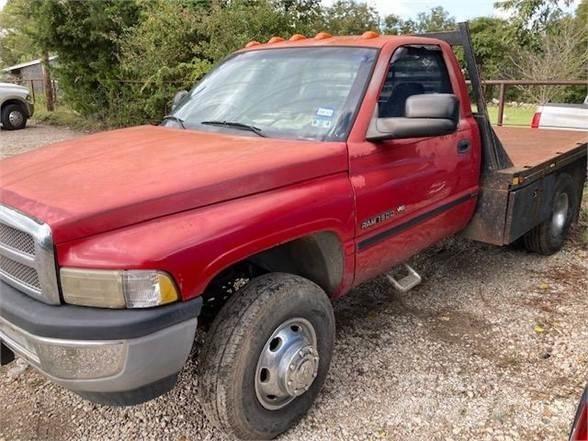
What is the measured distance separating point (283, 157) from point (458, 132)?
160 cm

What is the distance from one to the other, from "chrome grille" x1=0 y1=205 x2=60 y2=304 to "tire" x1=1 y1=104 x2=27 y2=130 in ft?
55.1

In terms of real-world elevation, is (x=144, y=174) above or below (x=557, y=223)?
above

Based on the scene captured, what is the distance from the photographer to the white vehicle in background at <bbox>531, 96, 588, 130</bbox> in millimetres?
6801

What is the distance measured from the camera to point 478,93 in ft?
13.3

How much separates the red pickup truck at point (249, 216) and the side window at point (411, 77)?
0.01 meters

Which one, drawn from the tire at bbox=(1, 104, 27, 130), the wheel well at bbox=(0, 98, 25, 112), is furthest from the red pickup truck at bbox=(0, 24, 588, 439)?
the tire at bbox=(1, 104, 27, 130)

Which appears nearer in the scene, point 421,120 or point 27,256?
point 27,256

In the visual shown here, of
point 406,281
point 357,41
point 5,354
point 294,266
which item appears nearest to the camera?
point 5,354

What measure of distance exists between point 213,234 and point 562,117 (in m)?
6.23

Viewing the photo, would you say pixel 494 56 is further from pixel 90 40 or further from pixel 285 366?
pixel 285 366

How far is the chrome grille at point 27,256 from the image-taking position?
2051mm

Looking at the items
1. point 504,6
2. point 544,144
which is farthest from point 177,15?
point 544,144

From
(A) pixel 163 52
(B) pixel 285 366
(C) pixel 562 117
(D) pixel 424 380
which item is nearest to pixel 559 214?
(C) pixel 562 117

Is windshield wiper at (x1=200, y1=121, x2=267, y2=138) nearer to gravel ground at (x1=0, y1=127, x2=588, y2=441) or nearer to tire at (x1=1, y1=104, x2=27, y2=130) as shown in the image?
gravel ground at (x1=0, y1=127, x2=588, y2=441)
